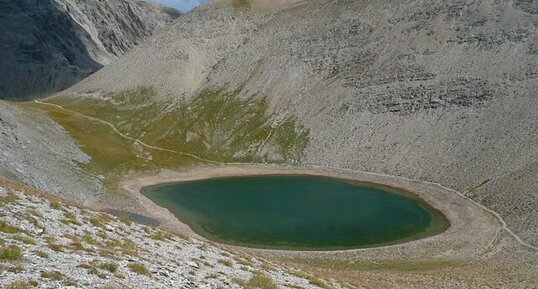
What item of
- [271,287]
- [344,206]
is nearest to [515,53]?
[344,206]

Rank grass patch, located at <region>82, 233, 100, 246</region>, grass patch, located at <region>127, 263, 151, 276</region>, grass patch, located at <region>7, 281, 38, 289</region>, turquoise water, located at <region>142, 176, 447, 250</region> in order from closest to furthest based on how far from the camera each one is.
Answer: grass patch, located at <region>7, 281, 38, 289</region> → grass patch, located at <region>127, 263, 151, 276</region> → grass patch, located at <region>82, 233, 100, 246</region> → turquoise water, located at <region>142, 176, 447, 250</region>

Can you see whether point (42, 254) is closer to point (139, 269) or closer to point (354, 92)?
point (139, 269)

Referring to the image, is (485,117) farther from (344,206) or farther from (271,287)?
(271,287)

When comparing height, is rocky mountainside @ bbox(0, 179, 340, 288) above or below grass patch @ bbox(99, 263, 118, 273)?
below

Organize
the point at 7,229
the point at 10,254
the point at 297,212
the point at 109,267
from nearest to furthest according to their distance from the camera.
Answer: the point at 10,254 → the point at 109,267 → the point at 7,229 → the point at 297,212

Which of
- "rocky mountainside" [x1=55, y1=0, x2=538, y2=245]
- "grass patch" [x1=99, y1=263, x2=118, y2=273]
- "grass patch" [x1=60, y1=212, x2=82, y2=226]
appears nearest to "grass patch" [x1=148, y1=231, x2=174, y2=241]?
"grass patch" [x1=60, y1=212, x2=82, y2=226]

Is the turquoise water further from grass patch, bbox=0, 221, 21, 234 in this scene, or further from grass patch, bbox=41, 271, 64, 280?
grass patch, bbox=41, 271, 64, 280

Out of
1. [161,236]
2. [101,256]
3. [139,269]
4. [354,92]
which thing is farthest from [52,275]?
[354,92]
